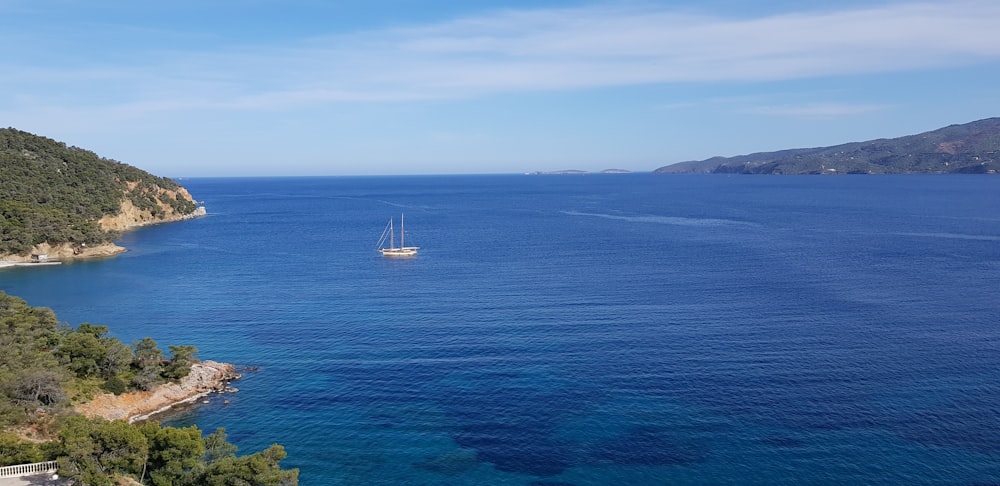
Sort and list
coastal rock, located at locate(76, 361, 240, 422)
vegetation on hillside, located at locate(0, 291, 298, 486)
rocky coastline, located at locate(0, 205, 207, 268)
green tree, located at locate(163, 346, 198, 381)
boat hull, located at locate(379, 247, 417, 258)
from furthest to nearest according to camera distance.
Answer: boat hull, located at locate(379, 247, 417, 258), rocky coastline, located at locate(0, 205, 207, 268), green tree, located at locate(163, 346, 198, 381), coastal rock, located at locate(76, 361, 240, 422), vegetation on hillside, located at locate(0, 291, 298, 486)

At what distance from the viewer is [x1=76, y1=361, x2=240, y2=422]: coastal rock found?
4381 cm

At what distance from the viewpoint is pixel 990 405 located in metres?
43.1

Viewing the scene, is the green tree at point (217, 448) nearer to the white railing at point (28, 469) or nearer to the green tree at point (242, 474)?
the green tree at point (242, 474)

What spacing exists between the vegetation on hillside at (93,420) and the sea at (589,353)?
488 centimetres

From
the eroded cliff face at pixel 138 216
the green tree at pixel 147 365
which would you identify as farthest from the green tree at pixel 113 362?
the eroded cliff face at pixel 138 216

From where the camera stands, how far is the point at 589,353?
54062 mm

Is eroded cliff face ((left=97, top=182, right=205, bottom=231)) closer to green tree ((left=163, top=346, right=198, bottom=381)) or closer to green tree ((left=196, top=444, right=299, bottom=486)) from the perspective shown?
green tree ((left=163, top=346, right=198, bottom=381))

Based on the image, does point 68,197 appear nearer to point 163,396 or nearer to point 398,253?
point 398,253

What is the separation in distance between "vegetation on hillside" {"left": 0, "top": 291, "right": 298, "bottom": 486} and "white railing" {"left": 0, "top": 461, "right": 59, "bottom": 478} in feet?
1.04

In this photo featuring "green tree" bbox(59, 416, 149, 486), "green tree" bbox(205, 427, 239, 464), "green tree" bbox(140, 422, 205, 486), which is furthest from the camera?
"green tree" bbox(205, 427, 239, 464)

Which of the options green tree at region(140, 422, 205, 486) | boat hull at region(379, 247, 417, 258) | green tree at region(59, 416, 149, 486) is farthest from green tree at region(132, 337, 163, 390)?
boat hull at region(379, 247, 417, 258)

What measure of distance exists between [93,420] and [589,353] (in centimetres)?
3381

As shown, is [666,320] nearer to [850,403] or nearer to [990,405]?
[850,403]

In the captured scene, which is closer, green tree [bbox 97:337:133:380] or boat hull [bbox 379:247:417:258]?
green tree [bbox 97:337:133:380]
